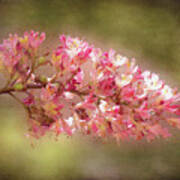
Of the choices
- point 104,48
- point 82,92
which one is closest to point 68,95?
point 82,92

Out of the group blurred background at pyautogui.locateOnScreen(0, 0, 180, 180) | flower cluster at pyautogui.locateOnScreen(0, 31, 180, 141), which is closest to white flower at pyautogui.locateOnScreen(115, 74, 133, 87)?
flower cluster at pyautogui.locateOnScreen(0, 31, 180, 141)

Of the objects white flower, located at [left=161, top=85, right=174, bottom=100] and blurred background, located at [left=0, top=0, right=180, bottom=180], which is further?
blurred background, located at [left=0, top=0, right=180, bottom=180]

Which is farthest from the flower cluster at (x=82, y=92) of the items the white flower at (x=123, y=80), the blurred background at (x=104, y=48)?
the blurred background at (x=104, y=48)

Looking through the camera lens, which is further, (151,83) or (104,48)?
(104,48)

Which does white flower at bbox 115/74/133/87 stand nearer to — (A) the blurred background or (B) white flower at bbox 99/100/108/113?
(B) white flower at bbox 99/100/108/113

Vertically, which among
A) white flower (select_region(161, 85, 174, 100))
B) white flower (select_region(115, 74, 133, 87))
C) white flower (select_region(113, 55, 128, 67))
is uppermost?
white flower (select_region(113, 55, 128, 67))

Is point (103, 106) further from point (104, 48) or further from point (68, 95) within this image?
point (104, 48)
